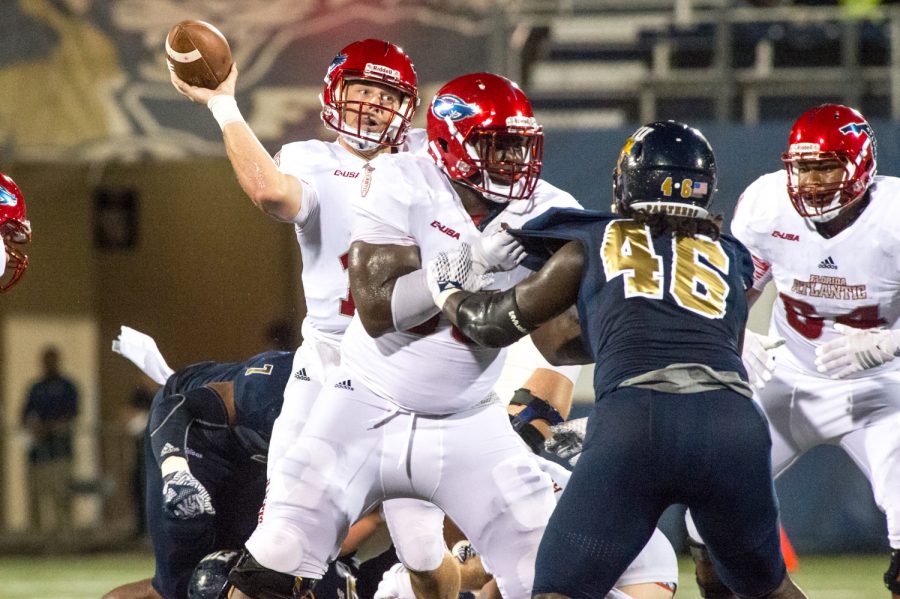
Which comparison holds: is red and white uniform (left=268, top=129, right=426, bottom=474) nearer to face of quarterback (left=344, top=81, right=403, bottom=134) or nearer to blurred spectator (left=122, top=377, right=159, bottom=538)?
face of quarterback (left=344, top=81, right=403, bottom=134)

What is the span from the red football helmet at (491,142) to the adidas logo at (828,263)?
5.86ft

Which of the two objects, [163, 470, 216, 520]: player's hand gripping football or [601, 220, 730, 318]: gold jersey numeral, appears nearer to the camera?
[601, 220, 730, 318]: gold jersey numeral

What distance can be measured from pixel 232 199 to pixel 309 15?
5404 mm

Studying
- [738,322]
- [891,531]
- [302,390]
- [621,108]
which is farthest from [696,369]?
[621,108]

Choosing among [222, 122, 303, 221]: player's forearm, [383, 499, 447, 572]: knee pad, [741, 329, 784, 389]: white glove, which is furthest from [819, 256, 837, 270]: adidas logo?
[222, 122, 303, 221]: player's forearm

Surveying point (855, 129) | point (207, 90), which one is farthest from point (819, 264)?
point (207, 90)

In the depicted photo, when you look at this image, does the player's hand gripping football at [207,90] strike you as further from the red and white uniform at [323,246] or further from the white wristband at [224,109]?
the red and white uniform at [323,246]

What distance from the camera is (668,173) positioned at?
12.8 ft

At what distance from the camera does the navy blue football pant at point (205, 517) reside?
4.93m

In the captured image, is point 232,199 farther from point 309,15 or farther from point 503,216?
point 503,216

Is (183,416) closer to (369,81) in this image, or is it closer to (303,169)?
(303,169)

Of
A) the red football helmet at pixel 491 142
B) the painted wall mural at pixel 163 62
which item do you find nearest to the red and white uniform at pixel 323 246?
the red football helmet at pixel 491 142

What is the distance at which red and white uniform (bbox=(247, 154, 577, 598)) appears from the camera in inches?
160

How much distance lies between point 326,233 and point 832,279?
2129 mm
